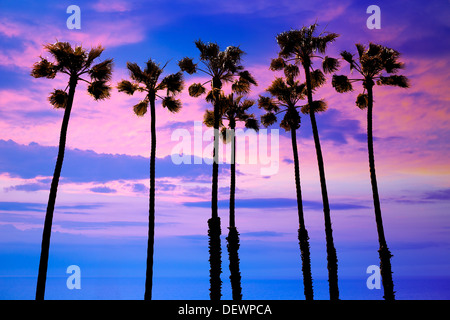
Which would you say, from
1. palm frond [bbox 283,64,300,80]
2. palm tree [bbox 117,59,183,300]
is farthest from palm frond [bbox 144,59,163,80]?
palm frond [bbox 283,64,300,80]

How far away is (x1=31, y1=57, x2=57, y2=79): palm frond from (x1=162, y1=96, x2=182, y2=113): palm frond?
327 inches

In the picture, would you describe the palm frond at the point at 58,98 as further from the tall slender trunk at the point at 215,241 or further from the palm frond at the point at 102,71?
the tall slender trunk at the point at 215,241

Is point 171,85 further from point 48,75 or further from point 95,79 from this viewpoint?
point 48,75

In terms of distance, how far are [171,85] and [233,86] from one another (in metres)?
5.70

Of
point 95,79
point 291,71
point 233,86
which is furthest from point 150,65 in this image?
point 291,71

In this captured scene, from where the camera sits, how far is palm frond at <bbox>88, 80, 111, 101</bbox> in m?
31.3

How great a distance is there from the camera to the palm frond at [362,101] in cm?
3928

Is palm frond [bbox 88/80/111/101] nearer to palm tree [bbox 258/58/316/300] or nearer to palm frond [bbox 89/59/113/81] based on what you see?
palm frond [bbox 89/59/113/81]

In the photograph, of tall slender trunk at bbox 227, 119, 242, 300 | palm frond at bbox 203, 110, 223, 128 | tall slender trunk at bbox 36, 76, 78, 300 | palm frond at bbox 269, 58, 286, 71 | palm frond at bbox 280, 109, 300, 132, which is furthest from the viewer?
palm frond at bbox 280, 109, 300, 132

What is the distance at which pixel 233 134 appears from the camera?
→ 40.7 m

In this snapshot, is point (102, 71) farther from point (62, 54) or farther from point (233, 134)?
point (233, 134)

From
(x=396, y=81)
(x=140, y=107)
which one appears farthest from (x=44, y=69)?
(x=396, y=81)

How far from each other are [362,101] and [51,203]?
86.3 ft
